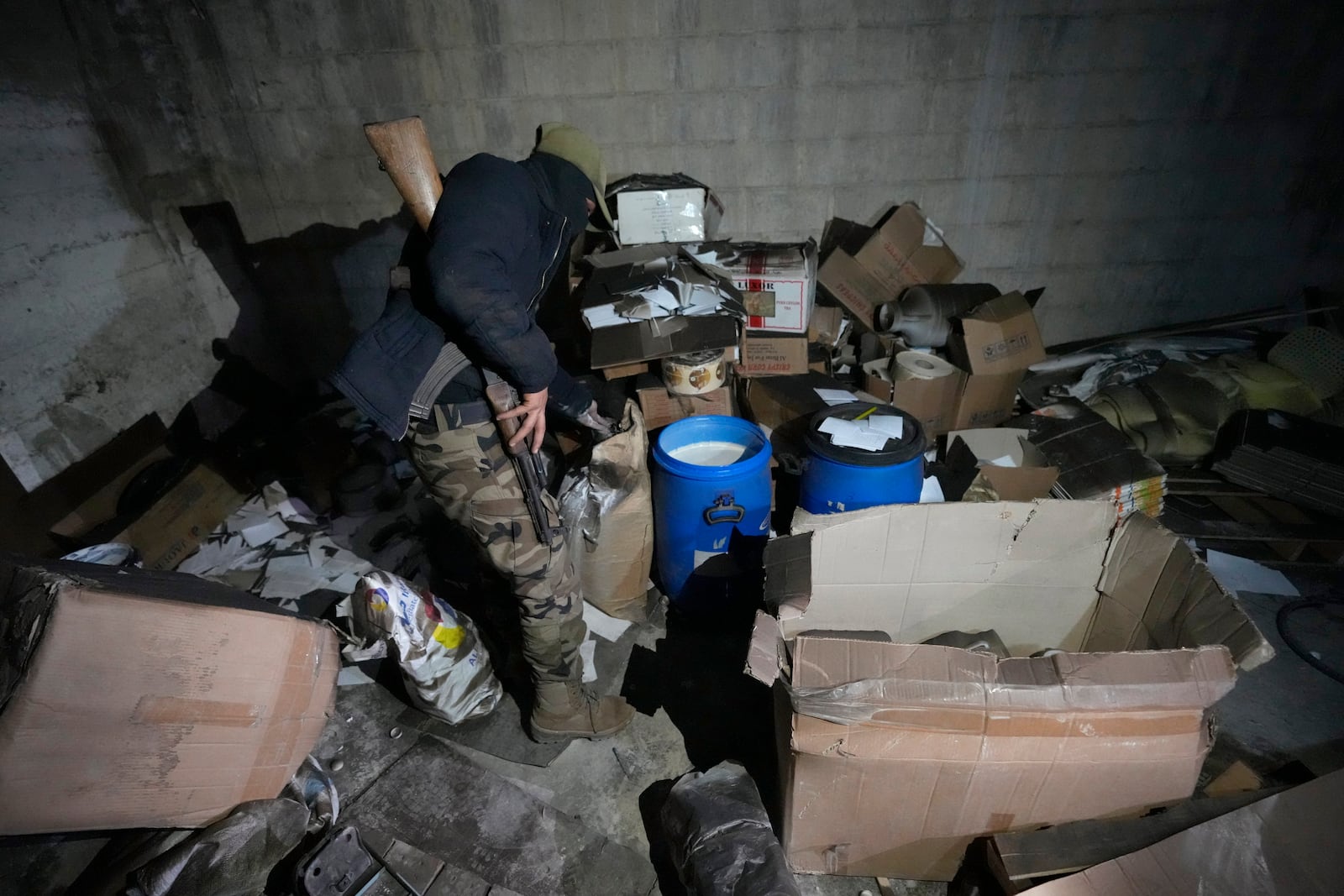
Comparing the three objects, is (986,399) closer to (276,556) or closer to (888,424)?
(888,424)

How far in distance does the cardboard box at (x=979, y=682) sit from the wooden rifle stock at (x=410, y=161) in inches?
48.0

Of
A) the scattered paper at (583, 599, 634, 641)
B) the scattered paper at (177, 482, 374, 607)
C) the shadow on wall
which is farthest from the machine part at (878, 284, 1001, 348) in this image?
the scattered paper at (177, 482, 374, 607)

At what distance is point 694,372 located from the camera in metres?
2.36

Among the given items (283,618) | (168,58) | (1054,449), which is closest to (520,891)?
(283,618)

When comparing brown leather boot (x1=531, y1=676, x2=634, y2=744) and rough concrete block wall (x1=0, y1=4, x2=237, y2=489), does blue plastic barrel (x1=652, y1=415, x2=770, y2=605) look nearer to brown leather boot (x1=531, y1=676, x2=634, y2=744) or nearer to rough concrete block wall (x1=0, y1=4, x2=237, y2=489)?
brown leather boot (x1=531, y1=676, x2=634, y2=744)

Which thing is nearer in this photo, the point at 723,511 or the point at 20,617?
the point at 20,617

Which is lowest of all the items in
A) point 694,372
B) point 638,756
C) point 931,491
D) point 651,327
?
point 638,756

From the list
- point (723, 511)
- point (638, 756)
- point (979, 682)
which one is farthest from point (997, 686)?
point (638, 756)

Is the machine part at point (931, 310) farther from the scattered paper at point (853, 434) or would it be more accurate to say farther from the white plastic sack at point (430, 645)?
the white plastic sack at point (430, 645)

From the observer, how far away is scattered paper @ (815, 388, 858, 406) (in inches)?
99.2

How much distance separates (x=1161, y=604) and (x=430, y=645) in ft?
6.16

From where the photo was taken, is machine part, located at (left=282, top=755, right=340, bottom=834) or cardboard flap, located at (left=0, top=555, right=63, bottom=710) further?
machine part, located at (left=282, top=755, right=340, bottom=834)

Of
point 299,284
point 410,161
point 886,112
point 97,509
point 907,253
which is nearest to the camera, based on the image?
point 410,161

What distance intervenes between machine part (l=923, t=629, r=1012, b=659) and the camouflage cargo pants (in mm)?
1052
